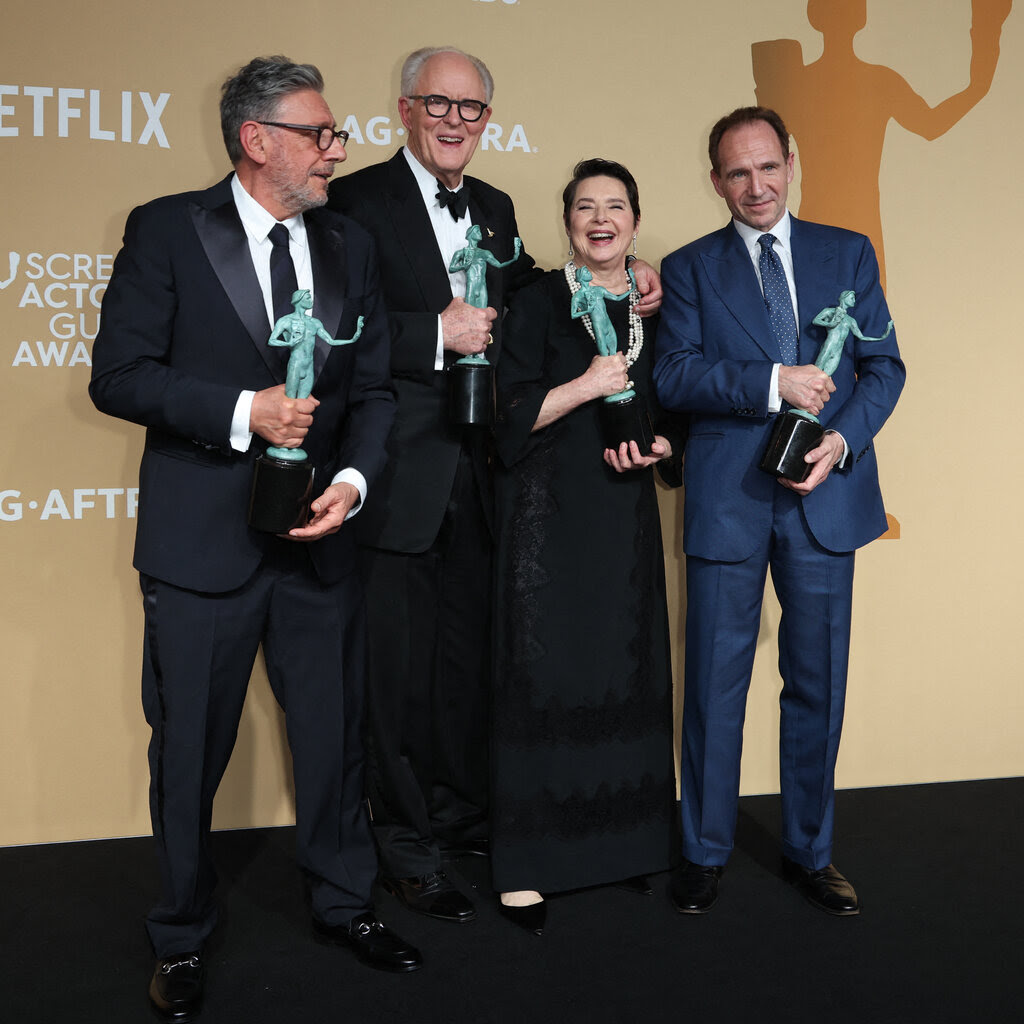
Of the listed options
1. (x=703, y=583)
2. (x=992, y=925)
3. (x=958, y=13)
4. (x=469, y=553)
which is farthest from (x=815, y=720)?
(x=958, y=13)

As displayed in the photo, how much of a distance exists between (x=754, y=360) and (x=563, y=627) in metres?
0.80

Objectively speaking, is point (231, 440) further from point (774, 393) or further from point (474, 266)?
point (774, 393)

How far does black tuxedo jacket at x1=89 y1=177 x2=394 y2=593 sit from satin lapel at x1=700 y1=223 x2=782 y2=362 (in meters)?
0.99

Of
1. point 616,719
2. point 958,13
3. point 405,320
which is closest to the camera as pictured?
point 405,320

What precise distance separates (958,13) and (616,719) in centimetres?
261

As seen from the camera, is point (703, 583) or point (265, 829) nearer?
point (703, 583)

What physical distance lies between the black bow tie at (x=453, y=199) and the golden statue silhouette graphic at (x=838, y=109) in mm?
1332

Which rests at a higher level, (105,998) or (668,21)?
(668,21)

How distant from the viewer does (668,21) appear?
3.47 m

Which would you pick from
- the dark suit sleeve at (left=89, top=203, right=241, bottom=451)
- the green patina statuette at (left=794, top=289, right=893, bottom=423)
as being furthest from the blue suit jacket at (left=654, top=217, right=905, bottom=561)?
the dark suit sleeve at (left=89, top=203, right=241, bottom=451)

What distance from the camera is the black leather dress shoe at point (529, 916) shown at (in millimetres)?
2664

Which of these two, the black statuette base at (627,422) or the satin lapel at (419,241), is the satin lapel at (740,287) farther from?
the satin lapel at (419,241)

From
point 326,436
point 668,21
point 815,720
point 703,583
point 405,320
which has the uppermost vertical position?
point 668,21

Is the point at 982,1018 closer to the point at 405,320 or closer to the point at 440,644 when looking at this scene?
the point at 440,644
